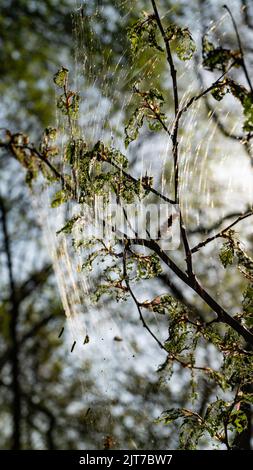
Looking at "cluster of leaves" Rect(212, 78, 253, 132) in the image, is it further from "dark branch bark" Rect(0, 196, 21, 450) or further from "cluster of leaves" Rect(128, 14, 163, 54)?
"dark branch bark" Rect(0, 196, 21, 450)

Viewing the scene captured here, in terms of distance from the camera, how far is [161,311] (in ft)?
5.24

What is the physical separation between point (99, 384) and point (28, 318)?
2.67m

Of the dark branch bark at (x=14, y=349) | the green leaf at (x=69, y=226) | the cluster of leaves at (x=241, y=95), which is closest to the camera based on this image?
the cluster of leaves at (x=241, y=95)

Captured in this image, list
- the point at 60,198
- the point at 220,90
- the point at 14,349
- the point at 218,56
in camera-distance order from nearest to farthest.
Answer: the point at 218,56 → the point at 220,90 → the point at 60,198 → the point at 14,349

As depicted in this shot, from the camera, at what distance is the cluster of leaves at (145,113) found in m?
1.56

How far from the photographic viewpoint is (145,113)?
159 cm

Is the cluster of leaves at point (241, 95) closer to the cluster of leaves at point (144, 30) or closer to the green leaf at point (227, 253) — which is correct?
the cluster of leaves at point (144, 30)

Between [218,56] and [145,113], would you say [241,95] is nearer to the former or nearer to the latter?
[218,56]

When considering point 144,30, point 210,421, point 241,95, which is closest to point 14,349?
point 210,421

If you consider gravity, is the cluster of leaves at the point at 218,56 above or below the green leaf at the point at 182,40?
below

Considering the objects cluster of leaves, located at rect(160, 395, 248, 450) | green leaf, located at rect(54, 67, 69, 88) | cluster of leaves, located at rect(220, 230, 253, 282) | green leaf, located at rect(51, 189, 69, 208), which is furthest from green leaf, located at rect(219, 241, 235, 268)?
green leaf, located at rect(54, 67, 69, 88)

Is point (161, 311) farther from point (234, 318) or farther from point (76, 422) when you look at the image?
point (76, 422)

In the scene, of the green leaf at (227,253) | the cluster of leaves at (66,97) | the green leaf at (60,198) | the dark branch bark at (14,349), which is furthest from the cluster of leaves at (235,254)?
the dark branch bark at (14,349)

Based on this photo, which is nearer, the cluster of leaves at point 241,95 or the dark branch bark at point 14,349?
the cluster of leaves at point 241,95
